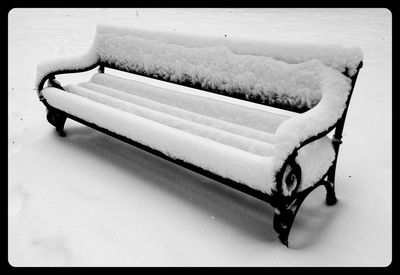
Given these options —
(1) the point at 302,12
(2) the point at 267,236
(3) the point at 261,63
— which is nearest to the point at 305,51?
(3) the point at 261,63

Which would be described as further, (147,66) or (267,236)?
(147,66)

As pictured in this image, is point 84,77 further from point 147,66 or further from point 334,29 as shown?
point 334,29

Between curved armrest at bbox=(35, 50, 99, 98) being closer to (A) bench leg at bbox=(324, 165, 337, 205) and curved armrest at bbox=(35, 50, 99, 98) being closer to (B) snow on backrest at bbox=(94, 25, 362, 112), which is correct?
(B) snow on backrest at bbox=(94, 25, 362, 112)

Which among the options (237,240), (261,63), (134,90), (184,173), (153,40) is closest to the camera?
(237,240)

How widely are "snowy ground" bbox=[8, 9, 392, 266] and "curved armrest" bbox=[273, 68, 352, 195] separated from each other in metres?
0.53

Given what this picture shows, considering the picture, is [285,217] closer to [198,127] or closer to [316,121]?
[316,121]

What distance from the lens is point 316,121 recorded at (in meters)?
1.93

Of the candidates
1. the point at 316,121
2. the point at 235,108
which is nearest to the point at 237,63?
the point at 235,108

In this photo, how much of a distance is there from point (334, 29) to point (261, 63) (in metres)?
5.67

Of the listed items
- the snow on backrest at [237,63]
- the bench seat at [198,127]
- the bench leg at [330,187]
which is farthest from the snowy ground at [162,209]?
the snow on backrest at [237,63]

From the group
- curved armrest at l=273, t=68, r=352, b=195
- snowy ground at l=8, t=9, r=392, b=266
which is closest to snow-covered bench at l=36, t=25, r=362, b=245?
Result: curved armrest at l=273, t=68, r=352, b=195

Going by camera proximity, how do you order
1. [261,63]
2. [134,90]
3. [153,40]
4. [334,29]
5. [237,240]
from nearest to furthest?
[237,240], [261,63], [153,40], [134,90], [334,29]

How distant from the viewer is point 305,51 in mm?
2273

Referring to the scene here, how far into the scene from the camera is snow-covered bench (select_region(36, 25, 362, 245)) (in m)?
1.93
